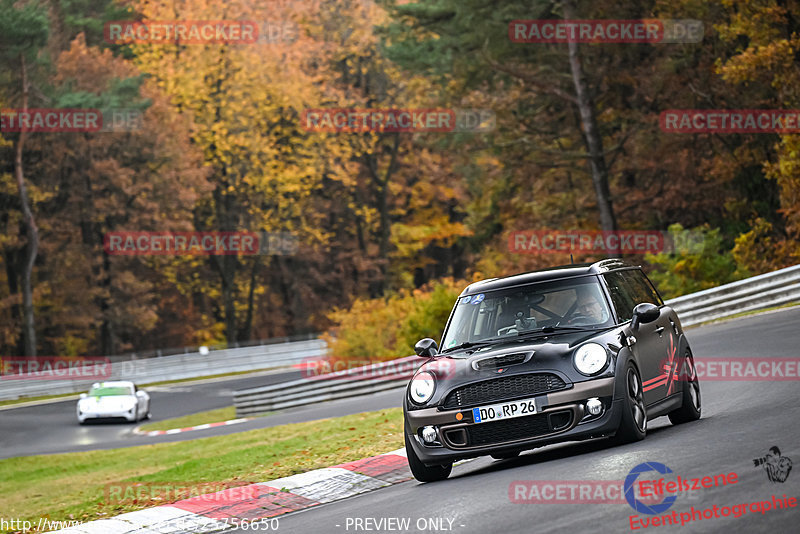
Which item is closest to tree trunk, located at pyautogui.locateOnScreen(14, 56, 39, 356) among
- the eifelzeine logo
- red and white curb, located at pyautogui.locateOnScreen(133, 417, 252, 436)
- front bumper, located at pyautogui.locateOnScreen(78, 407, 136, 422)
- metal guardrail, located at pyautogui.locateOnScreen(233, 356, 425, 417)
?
front bumper, located at pyautogui.locateOnScreen(78, 407, 136, 422)

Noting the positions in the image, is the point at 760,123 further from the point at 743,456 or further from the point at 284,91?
the point at 284,91

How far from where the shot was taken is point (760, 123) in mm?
33562

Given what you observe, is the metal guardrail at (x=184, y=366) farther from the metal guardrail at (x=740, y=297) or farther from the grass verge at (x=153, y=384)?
the metal guardrail at (x=740, y=297)

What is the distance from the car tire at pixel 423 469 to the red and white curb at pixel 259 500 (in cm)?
63

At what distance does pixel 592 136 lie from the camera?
35.1 m

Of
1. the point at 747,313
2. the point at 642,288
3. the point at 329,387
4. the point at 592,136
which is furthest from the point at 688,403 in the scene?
the point at 592,136

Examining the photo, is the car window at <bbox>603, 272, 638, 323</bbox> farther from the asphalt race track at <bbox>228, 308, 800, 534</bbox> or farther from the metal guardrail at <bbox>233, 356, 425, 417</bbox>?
the metal guardrail at <bbox>233, 356, 425, 417</bbox>

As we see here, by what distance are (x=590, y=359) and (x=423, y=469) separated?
1.80 metres

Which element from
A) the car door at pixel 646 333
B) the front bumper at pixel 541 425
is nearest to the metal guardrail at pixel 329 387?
the car door at pixel 646 333

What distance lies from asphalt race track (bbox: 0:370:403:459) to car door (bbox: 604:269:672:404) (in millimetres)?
9965

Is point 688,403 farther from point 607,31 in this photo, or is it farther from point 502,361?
point 607,31

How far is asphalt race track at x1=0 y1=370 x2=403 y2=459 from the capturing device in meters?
23.9

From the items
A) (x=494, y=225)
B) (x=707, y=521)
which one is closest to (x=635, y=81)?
(x=494, y=225)

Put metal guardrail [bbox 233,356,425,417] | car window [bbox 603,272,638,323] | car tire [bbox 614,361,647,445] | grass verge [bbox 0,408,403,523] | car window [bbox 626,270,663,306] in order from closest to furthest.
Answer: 1. car tire [bbox 614,361,647,445]
2. car window [bbox 603,272,638,323]
3. car window [bbox 626,270,663,306]
4. grass verge [bbox 0,408,403,523]
5. metal guardrail [bbox 233,356,425,417]
